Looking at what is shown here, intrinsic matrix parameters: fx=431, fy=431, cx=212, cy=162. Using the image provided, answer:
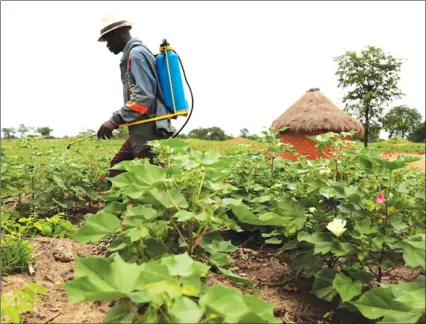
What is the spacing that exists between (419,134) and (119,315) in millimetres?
56735

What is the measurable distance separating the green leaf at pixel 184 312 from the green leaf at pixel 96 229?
72 centimetres

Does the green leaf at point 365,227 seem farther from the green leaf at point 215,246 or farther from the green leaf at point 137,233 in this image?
the green leaf at point 137,233

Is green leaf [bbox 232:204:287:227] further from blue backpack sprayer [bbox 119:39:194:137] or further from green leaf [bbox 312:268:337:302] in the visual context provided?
blue backpack sprayer [bbox 119:39:194:137]

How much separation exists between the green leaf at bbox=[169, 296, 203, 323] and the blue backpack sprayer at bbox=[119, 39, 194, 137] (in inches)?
96.3

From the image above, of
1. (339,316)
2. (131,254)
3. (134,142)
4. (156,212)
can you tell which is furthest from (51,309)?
(134,142)

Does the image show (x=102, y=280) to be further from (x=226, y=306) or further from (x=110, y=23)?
(x=110, y=23)

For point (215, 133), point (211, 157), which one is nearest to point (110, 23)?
point (211, 157)

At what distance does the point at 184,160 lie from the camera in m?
2.05

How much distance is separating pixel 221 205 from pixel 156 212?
0.30 m

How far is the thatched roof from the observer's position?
13.8m

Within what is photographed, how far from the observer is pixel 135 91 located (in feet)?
11.5

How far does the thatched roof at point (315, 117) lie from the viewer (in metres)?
13.8

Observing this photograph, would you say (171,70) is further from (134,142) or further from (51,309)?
(51,309)

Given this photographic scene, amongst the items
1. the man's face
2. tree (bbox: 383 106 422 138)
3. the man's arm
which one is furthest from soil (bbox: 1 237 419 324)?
tree (bbox: 383 106 422 138)
